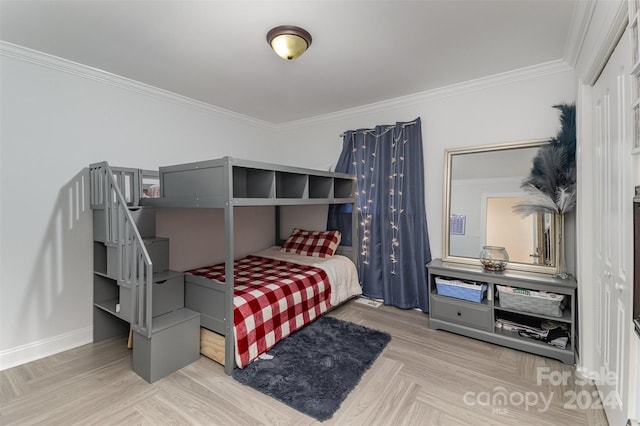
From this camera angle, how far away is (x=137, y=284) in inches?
80.8

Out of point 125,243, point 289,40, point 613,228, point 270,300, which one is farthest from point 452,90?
point 125,243

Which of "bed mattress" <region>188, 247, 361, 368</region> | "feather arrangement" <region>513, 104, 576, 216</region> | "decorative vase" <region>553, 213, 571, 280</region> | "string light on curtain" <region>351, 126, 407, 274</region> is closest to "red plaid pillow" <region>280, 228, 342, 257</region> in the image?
"bed mattress" <region>188, 247, 361, 368</region>

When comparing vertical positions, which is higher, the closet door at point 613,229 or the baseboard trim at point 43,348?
the closet door at point 613,229

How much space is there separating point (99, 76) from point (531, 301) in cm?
412

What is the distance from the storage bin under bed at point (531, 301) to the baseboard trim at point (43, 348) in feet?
11.9

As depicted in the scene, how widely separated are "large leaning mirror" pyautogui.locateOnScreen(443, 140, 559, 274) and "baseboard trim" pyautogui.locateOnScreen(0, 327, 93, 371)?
11.3 feet

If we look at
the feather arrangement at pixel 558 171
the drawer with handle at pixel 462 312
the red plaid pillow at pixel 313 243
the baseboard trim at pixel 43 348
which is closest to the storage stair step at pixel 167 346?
the baseboard trim at pixel 43 348

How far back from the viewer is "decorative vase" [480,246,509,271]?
2516 millimetres

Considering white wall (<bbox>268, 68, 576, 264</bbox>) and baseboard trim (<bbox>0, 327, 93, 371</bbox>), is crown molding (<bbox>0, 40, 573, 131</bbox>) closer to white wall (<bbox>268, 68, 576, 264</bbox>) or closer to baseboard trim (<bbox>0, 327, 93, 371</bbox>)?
white wall (<bbox>268, 68, 576, 264</bbox>)

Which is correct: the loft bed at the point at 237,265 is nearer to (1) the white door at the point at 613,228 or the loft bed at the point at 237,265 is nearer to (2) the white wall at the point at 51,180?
(2) the white wall at the point at 51,180

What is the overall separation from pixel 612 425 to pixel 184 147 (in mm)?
3938

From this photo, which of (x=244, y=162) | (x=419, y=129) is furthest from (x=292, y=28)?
(x=419, y=129)

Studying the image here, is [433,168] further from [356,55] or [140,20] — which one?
[140,20]

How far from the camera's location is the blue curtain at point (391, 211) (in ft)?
10.2
